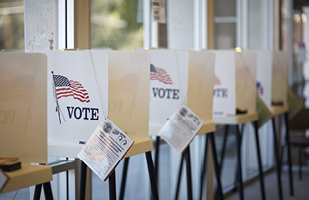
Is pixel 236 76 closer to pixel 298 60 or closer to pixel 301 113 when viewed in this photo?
pixel 301 113

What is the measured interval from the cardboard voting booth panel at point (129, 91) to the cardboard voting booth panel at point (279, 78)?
180 cm

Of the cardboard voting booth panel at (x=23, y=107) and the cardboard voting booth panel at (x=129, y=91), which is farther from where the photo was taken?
the cardboard voting booth panel at (x=129, y=91)

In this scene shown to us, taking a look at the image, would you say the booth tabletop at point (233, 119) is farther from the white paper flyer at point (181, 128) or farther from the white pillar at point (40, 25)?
the white pillar at point (40, 25)

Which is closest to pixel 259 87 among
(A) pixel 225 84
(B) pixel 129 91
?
(A) pixel 225 84

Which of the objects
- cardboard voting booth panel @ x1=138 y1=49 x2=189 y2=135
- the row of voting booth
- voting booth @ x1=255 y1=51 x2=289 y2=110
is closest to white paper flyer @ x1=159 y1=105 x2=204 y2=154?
the row of voting booth

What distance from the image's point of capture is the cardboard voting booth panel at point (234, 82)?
258cm

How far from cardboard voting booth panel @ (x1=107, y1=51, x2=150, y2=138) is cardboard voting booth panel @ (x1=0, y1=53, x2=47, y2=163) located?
1.09 feet

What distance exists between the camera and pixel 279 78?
11.0ft

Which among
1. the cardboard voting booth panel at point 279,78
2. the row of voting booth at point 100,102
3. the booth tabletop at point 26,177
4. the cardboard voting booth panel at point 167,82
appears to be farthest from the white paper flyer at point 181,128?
the cardboard voting booth panel at point 279,78

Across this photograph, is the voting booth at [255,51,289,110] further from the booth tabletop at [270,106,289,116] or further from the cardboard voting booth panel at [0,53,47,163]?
the cardboard voting booth panel at [0,53,47,163]

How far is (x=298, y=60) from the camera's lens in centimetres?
805

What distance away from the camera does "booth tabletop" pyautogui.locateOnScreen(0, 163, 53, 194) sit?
112 centimetres

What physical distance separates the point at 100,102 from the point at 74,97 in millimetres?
103

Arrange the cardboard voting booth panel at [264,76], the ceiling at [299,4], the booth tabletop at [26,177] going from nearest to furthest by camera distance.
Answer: the booth tabletop at [26,177]
the cardboard voting booth panel at [264,76]
the ceiling at [299,4]
